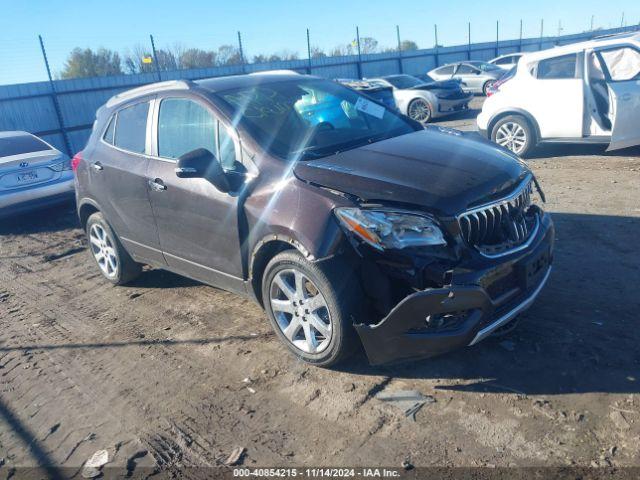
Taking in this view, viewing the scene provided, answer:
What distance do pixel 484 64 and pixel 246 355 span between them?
854 inches

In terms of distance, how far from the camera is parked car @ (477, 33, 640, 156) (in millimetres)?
7762

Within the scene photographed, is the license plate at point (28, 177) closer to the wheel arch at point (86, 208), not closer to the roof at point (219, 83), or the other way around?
the wheel arch at point (86, 208)

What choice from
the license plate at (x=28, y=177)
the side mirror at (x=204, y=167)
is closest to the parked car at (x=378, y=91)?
the license plate at (x=28, y=177)

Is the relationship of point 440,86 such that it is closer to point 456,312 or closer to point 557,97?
point 557,97

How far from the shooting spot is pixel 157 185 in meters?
4.36

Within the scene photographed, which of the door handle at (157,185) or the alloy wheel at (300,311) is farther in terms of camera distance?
the door handle at (157,185)

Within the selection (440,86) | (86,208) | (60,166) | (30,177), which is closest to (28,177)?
(30,177)

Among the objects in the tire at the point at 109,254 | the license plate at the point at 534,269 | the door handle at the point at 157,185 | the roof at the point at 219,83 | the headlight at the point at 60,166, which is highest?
the roof at the point at 219,83

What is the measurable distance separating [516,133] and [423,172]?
6346 millimetres

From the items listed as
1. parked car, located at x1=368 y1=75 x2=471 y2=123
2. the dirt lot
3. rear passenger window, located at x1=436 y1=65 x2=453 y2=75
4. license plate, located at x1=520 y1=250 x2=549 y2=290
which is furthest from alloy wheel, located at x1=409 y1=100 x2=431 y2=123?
license plate, located at x1=520 y1=250 x2=549 y2=290

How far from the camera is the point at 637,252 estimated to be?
475cm

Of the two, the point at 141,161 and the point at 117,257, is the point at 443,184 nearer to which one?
the point at 141,161

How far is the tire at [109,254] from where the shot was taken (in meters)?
5.32

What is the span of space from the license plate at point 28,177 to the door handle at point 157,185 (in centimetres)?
503
